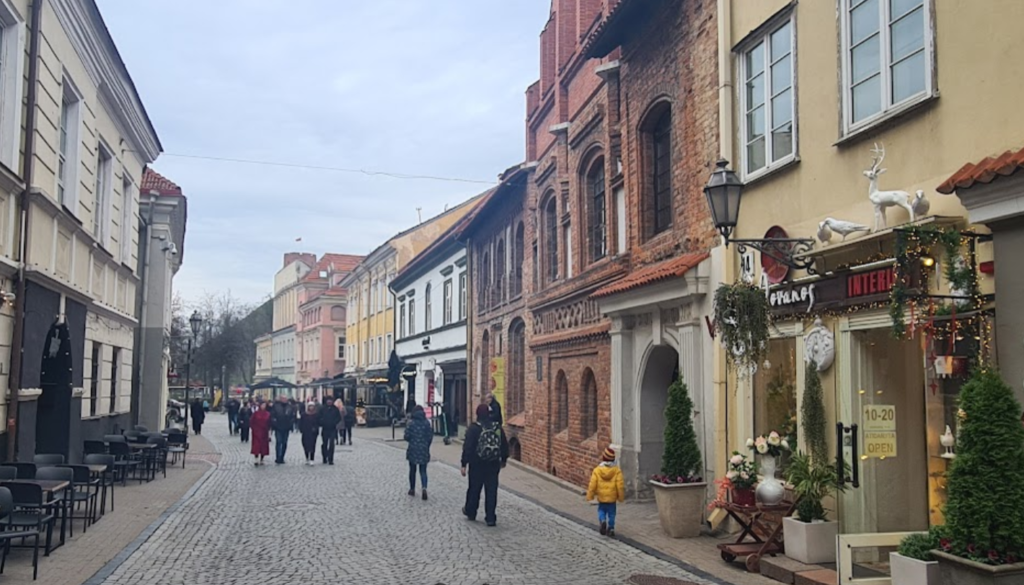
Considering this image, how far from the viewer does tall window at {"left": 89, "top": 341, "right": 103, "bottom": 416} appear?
18094mm

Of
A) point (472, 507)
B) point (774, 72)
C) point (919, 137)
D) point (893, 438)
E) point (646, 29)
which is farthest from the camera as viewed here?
point (646, 29)

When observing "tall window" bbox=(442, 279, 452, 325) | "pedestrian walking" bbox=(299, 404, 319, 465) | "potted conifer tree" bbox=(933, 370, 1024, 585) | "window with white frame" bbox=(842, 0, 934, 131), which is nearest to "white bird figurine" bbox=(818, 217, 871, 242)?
"window with white frame" bbox=(842, 0, 934, 131)

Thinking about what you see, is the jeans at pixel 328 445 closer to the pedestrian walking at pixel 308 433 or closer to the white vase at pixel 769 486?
the pedestrian walking at pixel 308 433

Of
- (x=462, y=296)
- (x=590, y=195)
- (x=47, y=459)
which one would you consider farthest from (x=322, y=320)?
(x=47, y=459)

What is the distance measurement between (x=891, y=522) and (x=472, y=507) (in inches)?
250

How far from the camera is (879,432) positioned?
30.4 feet

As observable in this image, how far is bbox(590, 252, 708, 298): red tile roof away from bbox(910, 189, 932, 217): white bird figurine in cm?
456

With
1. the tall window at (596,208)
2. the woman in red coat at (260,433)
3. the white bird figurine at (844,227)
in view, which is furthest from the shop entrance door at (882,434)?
the woman in red coat at (260,433)

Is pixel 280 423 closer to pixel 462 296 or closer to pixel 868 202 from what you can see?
pixel 462 296

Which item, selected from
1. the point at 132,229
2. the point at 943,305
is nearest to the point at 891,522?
the point at 943,305

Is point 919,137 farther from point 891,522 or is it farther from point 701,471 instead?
point 701,471

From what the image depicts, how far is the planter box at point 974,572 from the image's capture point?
21.3 ft

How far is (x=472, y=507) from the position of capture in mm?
14031

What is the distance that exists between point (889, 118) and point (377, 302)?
47.1m
